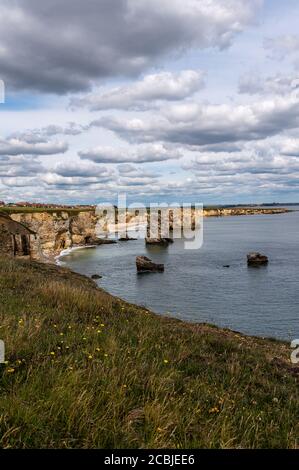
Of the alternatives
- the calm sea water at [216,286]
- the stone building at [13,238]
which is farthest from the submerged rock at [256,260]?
the stone building at [13,238]

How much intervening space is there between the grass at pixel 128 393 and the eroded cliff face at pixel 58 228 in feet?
247

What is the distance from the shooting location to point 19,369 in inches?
217

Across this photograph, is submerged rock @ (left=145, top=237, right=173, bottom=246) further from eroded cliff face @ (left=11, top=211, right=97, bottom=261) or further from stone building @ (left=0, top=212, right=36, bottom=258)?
stone building @ (left=0, top=212, right=36, bottom=258)

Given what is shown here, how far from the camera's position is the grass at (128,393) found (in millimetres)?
4234

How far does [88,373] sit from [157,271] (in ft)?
214

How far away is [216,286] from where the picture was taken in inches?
2154

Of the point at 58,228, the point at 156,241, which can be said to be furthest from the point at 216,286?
the point at 156,241

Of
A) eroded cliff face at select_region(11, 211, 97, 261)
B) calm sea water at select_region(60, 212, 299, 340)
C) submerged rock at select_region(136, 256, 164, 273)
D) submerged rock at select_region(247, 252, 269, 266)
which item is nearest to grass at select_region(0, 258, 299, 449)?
calm sea water at select_region(60, 212, 299, 340)

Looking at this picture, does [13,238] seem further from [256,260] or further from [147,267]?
[256,260]

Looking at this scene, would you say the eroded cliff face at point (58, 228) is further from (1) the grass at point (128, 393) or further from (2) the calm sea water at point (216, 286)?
(1) the grass at point (128, 393)

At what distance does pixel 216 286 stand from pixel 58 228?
65865 millimetres
